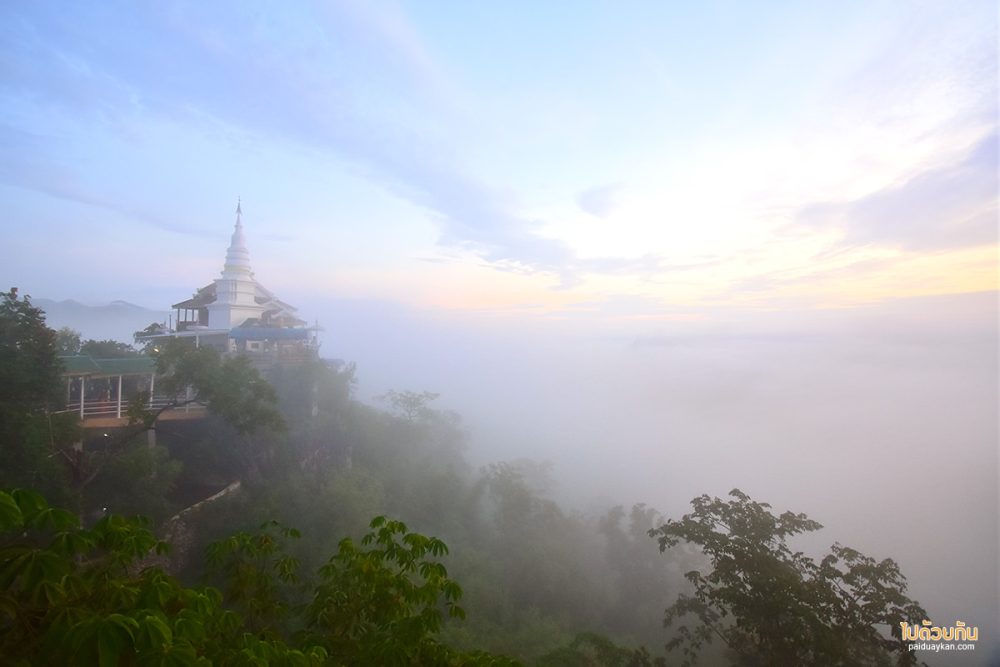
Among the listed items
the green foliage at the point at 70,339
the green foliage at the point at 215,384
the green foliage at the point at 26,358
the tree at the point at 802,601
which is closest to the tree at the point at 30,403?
the green foliage at the point at 26,358

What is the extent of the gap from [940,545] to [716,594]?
32344 millimetres

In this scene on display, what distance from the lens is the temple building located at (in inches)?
840

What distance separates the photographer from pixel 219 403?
13078 millimetres

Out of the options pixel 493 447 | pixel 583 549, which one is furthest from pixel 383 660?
pixel 493 447

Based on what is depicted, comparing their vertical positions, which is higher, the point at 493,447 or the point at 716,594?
the point at 716,594

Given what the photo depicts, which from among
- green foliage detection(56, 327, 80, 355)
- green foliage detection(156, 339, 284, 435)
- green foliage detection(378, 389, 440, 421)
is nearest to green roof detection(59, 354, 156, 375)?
green foliage detection(156, 339, 284, 435)

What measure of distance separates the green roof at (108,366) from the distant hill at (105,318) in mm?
4479

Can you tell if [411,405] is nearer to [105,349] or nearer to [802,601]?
[105,349]

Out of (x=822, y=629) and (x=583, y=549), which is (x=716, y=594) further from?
(x=583, y=549)

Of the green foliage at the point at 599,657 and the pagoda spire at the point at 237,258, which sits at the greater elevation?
the pagoda spire at the point at 237,258

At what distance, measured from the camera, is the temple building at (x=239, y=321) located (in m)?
21.3

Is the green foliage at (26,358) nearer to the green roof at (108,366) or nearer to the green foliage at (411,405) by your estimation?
the green roof at (108,366)

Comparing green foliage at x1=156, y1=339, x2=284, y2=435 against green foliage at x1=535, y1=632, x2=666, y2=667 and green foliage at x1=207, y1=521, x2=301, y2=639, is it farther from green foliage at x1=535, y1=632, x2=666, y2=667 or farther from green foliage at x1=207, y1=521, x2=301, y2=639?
green foliage at x1=207, y1=521, x2=301, y2=639

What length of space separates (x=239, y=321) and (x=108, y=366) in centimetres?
824
